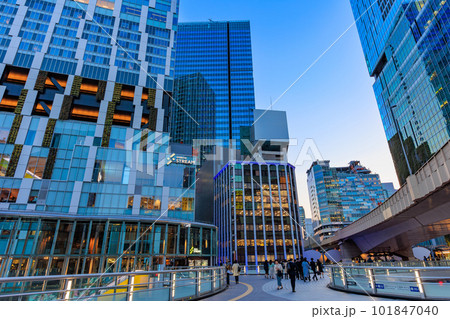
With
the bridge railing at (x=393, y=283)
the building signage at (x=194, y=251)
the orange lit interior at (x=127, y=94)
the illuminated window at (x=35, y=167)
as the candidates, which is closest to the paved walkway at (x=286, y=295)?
the bridge railing at (x=393, y=283)

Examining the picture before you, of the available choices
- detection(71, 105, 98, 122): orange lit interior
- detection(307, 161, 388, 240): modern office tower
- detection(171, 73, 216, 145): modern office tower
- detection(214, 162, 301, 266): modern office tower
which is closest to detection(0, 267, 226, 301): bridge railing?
detection(71, 105, 98, 122): orange lit interior

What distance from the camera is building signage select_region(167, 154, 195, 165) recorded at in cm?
4683

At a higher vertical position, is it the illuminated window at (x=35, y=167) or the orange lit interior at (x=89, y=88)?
the orange lit interior at (x=89, y=88)

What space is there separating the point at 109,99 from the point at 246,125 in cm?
7520

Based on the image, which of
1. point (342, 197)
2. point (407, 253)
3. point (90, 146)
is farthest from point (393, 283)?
point (342, 197)

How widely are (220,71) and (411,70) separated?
3307 inches

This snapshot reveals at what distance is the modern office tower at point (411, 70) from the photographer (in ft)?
178

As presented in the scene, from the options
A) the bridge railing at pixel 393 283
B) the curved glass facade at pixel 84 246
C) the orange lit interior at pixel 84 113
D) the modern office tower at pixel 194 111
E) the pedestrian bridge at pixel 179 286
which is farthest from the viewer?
the modern office tower at pixel 194 111

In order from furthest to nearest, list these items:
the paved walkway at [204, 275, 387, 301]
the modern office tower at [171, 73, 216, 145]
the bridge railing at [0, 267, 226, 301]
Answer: the modern office tower at [171, 73, 216, 145], the paved walkway at [204, 275, 387, 301], the bridge railing at [0, 267, 226, 301]

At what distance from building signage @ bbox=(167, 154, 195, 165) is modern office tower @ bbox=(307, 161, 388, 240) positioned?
116 metres

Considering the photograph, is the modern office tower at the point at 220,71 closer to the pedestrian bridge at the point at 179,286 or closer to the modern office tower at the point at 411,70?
the modern office tower at the point at 411,70

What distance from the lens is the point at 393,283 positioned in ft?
29.1

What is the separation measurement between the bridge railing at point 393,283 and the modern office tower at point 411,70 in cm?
3964

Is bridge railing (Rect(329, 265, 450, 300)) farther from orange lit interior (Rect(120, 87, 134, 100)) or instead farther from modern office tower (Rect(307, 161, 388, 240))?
modern office tower (Rect(307, 161, 388, 240))
